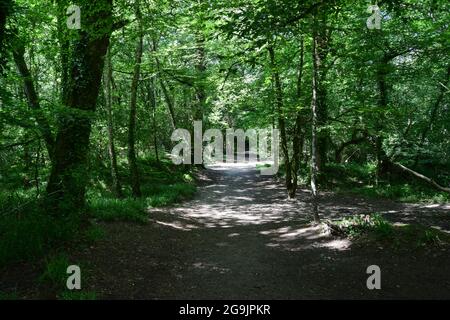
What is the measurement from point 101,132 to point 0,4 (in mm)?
11883

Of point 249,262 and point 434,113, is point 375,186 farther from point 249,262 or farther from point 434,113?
point 249,262

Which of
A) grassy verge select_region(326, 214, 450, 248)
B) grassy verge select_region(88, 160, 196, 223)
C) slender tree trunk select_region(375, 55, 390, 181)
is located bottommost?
grassy verge select_region(326, 214, 450, 248)

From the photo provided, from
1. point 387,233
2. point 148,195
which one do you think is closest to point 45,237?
point 387,233

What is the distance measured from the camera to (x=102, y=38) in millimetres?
8852

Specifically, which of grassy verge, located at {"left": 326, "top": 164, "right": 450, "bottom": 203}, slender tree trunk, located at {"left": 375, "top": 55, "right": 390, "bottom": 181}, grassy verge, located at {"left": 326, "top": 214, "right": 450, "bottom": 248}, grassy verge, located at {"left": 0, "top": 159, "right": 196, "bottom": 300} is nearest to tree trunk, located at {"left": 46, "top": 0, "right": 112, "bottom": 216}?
grassy verge, located at {"left": 0, "top": 159, "right": 196, "bottom": 300}

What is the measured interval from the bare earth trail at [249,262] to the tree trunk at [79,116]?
1189 mm

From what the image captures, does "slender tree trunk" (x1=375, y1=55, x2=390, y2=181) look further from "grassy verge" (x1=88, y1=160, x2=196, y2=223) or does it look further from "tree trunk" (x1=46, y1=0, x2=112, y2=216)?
"tree trunk" (x1=46, y1=0, x2=112, y2=216)

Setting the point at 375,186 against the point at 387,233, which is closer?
the point at 387,233

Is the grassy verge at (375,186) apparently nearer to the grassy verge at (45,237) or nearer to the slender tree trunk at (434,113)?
the slender tree trunk at (434,113)

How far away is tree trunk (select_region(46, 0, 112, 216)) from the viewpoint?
7.50 meters

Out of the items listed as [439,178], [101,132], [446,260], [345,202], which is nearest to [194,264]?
[446,260]

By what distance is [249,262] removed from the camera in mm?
7699

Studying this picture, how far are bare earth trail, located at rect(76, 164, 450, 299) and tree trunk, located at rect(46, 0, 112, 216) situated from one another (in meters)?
1.19

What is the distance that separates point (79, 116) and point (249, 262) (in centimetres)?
436
